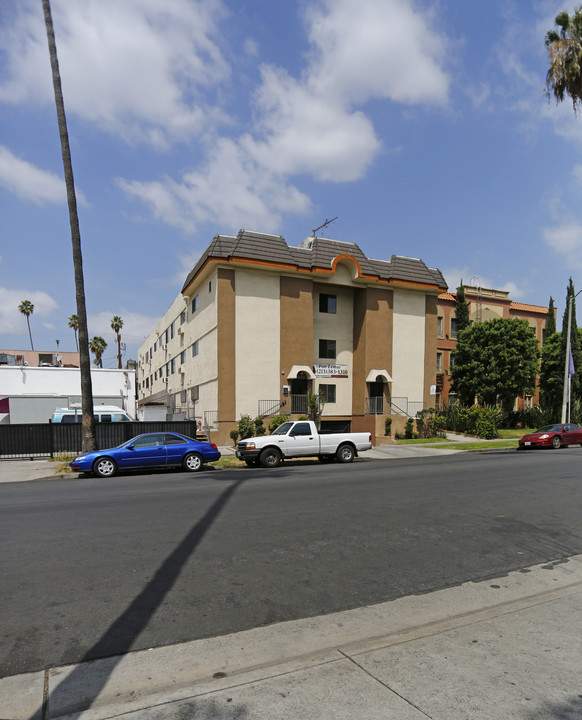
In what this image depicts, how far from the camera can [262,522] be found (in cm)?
793

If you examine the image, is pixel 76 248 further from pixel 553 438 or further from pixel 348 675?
pixel 553 438

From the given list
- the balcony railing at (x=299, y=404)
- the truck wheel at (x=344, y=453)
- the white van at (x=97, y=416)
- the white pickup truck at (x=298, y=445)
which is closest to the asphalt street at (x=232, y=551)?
the white pickup truck at (x=298, y=445)

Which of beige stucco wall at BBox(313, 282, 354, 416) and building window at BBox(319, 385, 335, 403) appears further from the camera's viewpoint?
beige stucco wall at BBox(313, 282, 354, 416)

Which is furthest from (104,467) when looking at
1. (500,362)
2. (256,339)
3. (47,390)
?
(500,362)

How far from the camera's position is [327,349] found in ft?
102

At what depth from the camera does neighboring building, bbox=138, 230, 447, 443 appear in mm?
26812

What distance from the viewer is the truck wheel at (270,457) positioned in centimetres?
1730

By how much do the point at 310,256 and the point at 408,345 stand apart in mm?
9382

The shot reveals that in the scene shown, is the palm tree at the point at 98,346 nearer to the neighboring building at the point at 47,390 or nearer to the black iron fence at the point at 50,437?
the neighboring building at the point at 47,390

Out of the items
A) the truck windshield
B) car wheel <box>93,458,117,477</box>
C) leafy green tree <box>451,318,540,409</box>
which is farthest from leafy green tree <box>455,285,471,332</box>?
car wheel <box>93,458,117,477</box>

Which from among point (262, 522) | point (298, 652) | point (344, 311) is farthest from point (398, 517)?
point (344, 311)

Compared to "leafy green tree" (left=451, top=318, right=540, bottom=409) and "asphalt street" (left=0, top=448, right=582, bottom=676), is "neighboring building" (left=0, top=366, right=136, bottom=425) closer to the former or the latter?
"asphalt street" (left=0, top=448, right=582, bottom=676)

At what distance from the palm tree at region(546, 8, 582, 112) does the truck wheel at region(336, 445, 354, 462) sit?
16.3 m

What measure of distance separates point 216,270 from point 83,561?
22.2 m
